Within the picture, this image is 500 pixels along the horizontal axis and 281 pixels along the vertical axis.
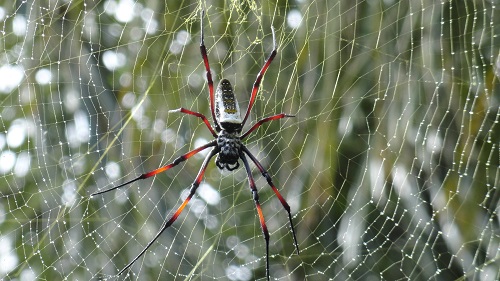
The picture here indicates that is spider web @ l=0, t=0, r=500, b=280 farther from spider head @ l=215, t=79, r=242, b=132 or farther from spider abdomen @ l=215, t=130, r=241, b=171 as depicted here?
spider head @ l=215, t=79, r=242, b=132

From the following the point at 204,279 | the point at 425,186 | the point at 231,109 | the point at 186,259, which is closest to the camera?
the point at 231,109

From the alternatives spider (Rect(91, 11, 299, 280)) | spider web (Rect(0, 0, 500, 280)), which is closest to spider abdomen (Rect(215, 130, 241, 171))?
spider (Rect(91, 11, 299, 280))

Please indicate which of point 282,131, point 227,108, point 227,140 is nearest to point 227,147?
point 227,140

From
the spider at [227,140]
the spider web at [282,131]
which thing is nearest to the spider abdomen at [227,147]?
the spider at [227,140]

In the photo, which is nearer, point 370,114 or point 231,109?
point 231,109

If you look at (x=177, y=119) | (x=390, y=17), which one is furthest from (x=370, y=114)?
(x=177, y=119)

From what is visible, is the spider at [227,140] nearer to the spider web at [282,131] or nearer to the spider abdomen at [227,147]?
the spider abdomen at [227,147]

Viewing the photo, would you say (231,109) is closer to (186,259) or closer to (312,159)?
(312,159)
